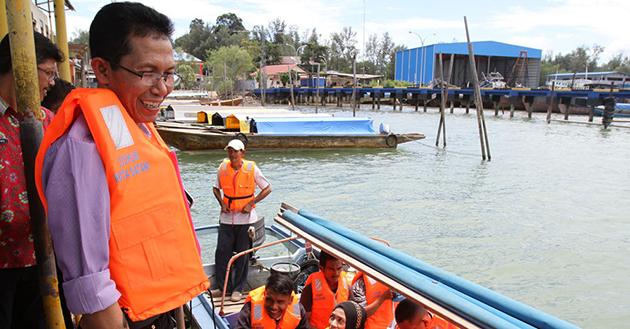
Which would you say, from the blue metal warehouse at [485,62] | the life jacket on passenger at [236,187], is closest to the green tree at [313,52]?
the blue metal warehouse at [485,62]

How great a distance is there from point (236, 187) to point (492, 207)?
8.77 meters

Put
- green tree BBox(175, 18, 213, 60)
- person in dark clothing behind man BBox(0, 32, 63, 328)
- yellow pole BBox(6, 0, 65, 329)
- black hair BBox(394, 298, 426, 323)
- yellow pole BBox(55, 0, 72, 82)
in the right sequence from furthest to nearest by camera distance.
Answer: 1. green tree BBox(175, 18, 213, 60)
2. black hair BBox(394, 298, 426, 323)
3. yellow pole BBox(55, 0, 72, 82)
4. person in dark clothing behind man BBox(0, 32, 63, 328)
5. yellow pole BBox(6, 0, 65, 329)

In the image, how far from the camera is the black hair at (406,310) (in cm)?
327

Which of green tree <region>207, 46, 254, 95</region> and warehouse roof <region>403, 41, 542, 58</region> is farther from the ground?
warehouse roof <region>403, 41, 542, 58</region>

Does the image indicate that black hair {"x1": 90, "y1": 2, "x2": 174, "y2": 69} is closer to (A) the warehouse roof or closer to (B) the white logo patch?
(B) the white logo patch

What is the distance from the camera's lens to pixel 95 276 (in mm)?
1231

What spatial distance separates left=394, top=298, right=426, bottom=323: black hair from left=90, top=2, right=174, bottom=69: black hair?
8.41 feet

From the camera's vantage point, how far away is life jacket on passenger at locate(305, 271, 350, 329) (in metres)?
3.97

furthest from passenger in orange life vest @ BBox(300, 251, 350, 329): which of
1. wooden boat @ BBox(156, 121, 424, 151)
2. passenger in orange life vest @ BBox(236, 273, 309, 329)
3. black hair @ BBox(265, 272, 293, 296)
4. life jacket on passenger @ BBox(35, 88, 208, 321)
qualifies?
wooden boat @ BBox(156, 121, 424, 151)

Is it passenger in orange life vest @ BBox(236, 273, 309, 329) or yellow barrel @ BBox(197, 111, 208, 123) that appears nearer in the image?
passenger in orange life vest @ BBox(236, 273, 309, 329)

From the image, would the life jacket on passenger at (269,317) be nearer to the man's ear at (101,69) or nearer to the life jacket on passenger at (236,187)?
the life jacket on passenger at (236,187)

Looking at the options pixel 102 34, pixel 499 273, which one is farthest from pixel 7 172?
pixel 499 273

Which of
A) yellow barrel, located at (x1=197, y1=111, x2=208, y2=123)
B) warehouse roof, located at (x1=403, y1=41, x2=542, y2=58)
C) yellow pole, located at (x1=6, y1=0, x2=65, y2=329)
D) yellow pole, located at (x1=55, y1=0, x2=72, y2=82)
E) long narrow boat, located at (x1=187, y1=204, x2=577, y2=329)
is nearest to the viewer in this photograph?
yellow pole, located at (x1=6, y1=0, x2=65, y2=329)

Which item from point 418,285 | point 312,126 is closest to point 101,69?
point 418,285
